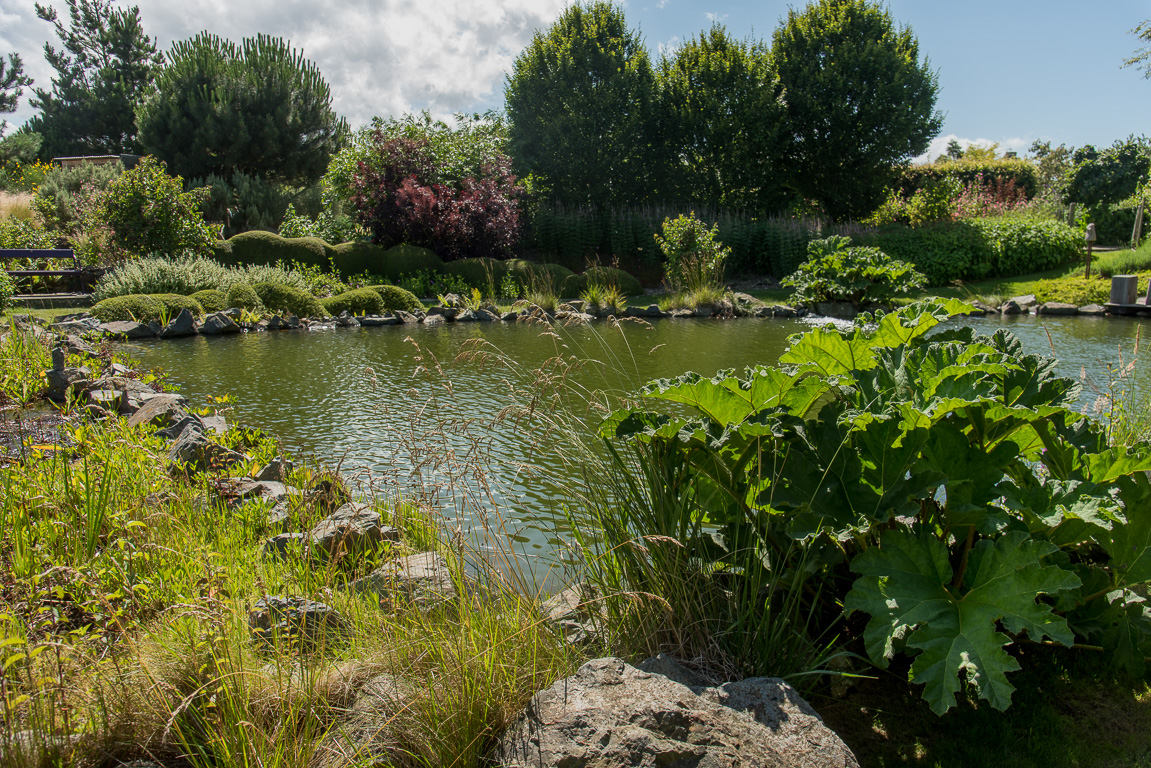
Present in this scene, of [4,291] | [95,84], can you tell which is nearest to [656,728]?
[4,291]

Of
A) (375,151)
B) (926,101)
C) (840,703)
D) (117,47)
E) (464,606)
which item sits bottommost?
(840,703)

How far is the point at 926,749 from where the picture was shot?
1699mm

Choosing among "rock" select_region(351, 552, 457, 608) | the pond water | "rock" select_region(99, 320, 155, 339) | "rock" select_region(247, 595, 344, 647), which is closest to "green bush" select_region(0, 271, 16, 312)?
"rock" select_region(99, 320, 155, 339)

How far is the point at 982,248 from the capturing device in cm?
1479

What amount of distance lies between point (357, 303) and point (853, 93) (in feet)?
46.6

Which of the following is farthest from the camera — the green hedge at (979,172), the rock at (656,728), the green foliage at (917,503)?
the green hedge at (979,172)

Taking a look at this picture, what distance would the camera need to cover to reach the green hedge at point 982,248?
1464 centimetres

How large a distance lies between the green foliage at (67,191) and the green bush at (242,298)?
6.89 m

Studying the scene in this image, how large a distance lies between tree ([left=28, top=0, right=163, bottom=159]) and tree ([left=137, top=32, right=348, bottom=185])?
893 centimetres

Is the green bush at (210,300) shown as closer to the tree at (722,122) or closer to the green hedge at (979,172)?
the tree at (722,122)

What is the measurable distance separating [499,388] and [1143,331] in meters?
9.44

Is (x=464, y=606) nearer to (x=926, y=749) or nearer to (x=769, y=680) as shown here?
(x=769, y=680)

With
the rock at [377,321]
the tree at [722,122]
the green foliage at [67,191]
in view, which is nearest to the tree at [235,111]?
the green foliage at [67,191]

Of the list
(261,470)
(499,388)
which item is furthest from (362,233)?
(261,470)
